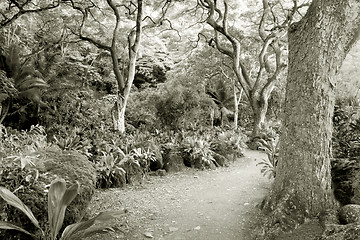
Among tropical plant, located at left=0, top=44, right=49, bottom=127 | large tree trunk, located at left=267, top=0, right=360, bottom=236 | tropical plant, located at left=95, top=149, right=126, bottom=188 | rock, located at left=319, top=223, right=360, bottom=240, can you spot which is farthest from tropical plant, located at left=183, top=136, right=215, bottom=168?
tropical plant, located at left=0, top=44, right=49, bottom=127

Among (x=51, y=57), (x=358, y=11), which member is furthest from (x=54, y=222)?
(x=51, y=57)

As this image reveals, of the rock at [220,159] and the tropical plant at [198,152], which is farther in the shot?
the rock at [220,159]

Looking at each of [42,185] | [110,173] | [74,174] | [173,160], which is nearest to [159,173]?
[173,160]

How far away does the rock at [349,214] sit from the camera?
3.03 metres

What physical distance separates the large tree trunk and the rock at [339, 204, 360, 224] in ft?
0.91

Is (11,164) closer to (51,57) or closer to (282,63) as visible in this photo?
(51,57)

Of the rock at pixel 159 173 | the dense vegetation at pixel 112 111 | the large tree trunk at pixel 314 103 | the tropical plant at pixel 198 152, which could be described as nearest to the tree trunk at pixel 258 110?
the dense vegetation at pixel 112 111

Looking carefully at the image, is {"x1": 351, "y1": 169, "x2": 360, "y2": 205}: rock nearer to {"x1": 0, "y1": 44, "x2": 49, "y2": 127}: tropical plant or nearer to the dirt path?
the dirt path

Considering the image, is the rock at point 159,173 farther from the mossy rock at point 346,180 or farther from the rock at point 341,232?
the rock at point 341,232

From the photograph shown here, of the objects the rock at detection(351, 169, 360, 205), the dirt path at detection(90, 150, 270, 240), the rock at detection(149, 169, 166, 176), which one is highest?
the rock at detection(351, 169, 360, 205)

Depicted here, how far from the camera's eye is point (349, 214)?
3.08 meters

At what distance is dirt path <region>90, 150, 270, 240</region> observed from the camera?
384 cm

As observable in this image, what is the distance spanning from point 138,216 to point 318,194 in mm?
2745

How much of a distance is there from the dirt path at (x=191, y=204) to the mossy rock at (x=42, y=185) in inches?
24.7
